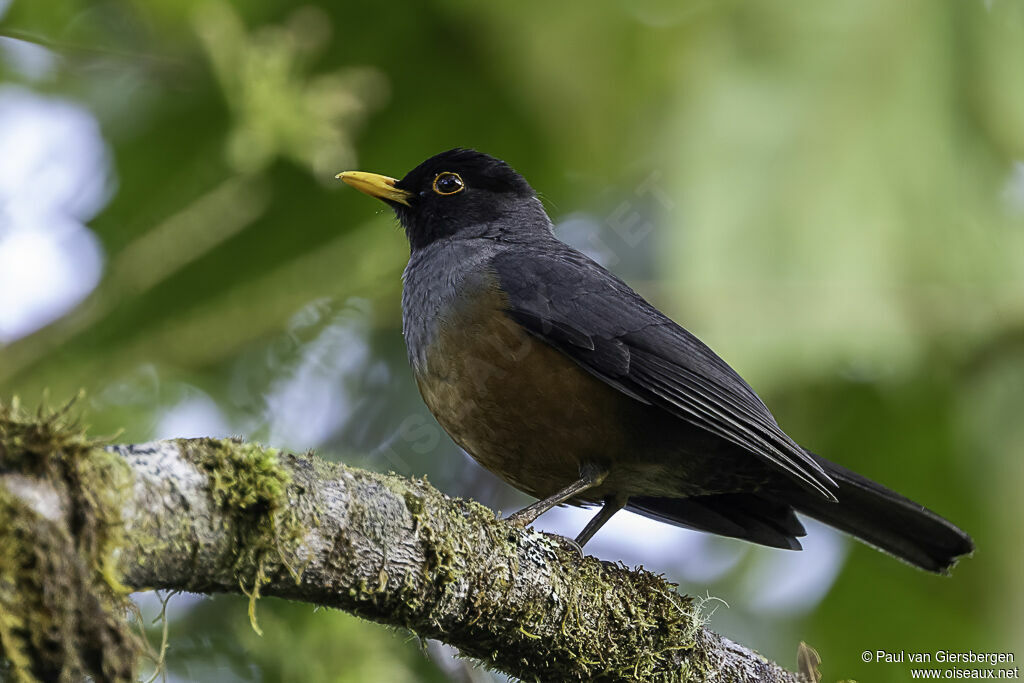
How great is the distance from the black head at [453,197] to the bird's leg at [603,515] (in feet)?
5.48

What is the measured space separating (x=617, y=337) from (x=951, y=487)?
10.5 ft

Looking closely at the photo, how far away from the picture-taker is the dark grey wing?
450 cm

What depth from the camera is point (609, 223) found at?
7.18 m

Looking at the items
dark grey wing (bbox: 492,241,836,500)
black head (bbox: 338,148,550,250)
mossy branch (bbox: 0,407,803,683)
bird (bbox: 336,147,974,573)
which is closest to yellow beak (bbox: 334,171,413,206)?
black head (bbox: 338,148,550,250)

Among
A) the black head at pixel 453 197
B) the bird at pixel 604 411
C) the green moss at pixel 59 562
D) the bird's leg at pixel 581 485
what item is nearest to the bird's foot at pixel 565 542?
the bird at pixel 604 411

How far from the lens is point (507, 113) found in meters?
6.75

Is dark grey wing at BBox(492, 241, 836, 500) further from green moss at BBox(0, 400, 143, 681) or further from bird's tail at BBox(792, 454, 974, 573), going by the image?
green moss at BBox(0, 400, 143, 681)

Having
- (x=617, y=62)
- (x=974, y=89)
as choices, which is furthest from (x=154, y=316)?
(x=974, y=89)

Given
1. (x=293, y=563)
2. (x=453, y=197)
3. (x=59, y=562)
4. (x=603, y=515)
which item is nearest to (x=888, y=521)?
(x=603, y=515)

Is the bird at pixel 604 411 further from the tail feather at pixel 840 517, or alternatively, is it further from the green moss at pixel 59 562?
the green moss at pixel 59 562

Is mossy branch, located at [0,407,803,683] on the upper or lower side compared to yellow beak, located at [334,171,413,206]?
lower

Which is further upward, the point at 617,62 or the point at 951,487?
the point at 617,62

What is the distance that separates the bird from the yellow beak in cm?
56

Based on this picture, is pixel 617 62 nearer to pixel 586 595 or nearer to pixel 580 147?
pixel 580 147
